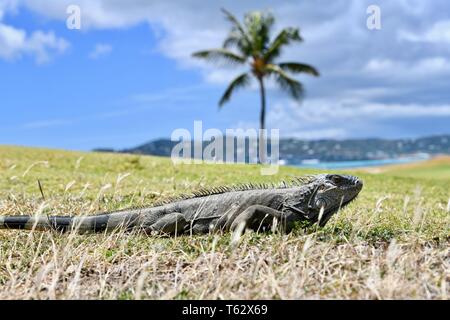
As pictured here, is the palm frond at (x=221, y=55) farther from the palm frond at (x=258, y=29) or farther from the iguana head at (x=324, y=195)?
the iguana head at (x=324, y=195)

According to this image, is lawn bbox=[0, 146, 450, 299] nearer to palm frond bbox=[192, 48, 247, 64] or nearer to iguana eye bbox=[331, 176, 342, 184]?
iguana eye bbox=[331, 176, 342, 184]

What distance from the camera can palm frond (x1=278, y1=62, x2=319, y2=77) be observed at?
43281 mm

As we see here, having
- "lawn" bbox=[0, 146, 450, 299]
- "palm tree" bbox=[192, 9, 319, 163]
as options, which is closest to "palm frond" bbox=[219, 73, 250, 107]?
"palm tree" bbox=[192, 9, 319, 163]

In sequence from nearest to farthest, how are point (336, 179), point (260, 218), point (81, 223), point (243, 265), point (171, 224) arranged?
point (243, 265), point (260, 218), point (336, 179), point (171, 224), point (81, 223)

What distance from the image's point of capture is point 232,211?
26.2ft

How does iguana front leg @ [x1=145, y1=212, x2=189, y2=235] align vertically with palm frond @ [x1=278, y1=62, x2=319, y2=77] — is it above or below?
below

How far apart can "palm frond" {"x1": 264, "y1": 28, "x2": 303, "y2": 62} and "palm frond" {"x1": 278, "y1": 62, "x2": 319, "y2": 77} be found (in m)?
1.02

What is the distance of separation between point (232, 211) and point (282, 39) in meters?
37.8

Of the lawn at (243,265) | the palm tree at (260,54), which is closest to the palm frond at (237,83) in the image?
the palm tree at (260,54)

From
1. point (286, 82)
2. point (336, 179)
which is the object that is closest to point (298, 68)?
point (286, 82)

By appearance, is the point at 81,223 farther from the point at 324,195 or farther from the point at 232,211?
the point at 324,195

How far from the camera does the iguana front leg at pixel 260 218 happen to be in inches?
304

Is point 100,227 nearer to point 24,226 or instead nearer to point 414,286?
point 24,226
